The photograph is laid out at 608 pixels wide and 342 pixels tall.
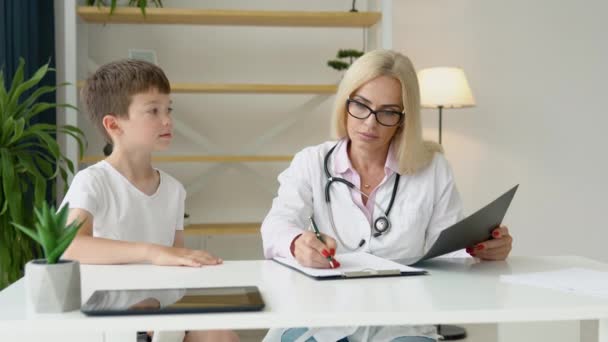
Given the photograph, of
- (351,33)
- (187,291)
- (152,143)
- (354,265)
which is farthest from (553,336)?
(351,33)

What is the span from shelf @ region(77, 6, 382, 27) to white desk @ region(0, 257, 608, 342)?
2.30m

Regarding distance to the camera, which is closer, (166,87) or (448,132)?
(166,87)

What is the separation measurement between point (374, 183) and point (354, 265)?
411 mm

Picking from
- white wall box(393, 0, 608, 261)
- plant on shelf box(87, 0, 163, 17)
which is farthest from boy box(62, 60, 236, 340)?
white wall box(393, 0, 608, 261)

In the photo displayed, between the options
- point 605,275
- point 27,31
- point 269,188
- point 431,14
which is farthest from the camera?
point 431,14

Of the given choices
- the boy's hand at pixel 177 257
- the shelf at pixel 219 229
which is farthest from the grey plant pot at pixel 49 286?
the shelf at pixel 219 229

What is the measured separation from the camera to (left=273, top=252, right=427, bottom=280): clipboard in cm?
138

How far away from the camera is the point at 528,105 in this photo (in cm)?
448

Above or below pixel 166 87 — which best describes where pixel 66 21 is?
above

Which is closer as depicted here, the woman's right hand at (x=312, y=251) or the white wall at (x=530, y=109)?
the woman's right hand at (x=312, y=251)

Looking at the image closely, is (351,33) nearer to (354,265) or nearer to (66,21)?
(66,21)

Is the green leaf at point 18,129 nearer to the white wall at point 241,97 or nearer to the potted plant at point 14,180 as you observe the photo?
the potted plant at point 14,180

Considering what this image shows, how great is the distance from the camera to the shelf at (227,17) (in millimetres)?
3627

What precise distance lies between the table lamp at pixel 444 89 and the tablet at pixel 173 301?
2.68 meters
